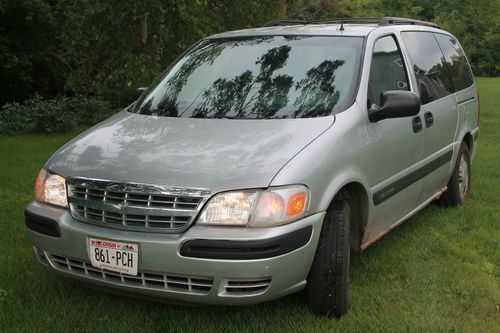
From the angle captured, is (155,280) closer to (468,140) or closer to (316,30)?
(316,30)

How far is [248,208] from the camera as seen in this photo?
110 inches

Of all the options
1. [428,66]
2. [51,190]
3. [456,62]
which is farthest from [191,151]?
[456,62]

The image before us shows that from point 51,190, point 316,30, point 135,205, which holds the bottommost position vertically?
point 51,190

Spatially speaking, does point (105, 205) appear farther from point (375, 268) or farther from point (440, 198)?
point (440, 198)

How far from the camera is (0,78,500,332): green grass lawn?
124 inches

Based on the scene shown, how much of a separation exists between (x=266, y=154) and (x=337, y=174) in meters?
0.45

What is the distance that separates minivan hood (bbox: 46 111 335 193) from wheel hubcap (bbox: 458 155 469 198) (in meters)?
2.55

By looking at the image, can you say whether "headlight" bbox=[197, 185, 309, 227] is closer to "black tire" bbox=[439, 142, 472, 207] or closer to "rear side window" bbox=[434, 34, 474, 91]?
"black tire" bbox=[439, 142, 472, 207]

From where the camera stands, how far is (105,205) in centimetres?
296

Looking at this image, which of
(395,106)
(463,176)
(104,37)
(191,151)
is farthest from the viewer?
(104,37)

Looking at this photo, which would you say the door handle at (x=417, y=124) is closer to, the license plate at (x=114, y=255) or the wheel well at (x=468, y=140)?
the wheel well at (x=468, y=140)

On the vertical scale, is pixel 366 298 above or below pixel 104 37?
above

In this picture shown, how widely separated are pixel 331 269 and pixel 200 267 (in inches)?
30.3

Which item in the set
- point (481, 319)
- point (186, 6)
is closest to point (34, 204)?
point (481, 319)
